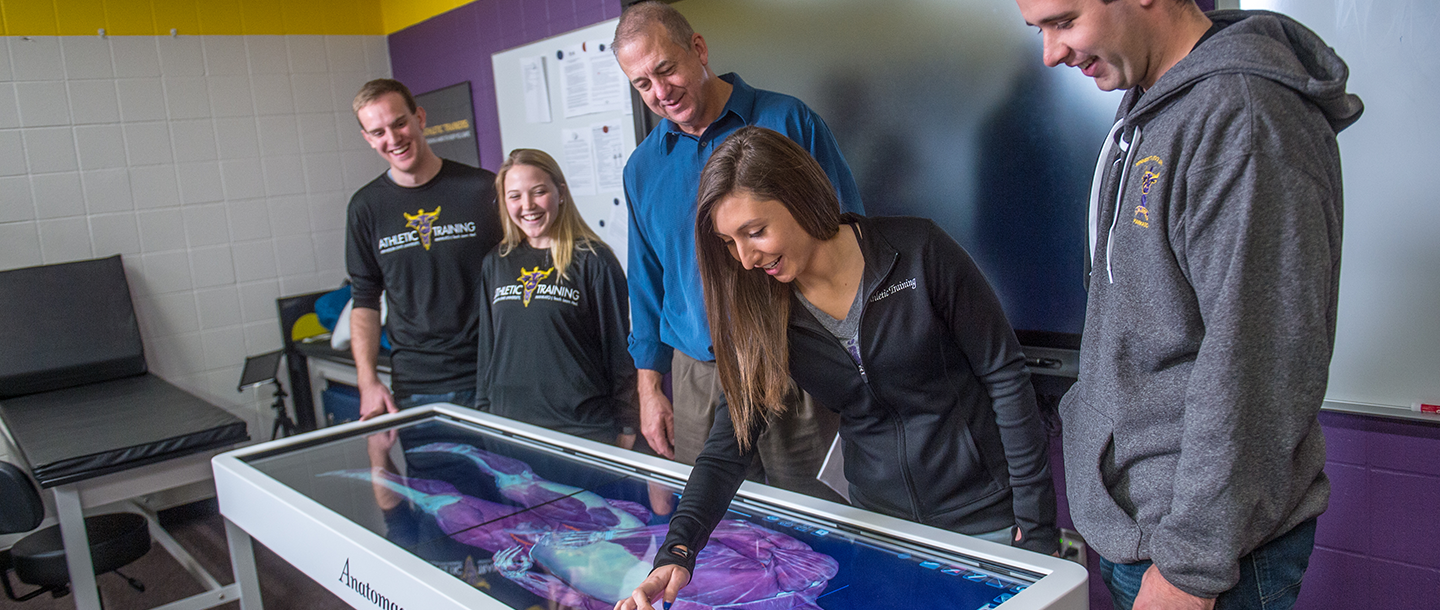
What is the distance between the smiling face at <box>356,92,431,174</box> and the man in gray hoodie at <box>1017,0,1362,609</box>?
206 cm

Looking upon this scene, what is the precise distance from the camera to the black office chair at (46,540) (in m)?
2.46

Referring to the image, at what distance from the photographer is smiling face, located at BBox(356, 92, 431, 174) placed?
259cm

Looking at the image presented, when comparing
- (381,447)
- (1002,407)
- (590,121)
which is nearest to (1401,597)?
(1002,407)

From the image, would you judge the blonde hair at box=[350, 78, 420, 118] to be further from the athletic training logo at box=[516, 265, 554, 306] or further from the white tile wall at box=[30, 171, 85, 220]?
the white tile wall at box=[30, 171, 85, 220]

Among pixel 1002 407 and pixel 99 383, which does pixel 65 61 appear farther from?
pixel 1002 407

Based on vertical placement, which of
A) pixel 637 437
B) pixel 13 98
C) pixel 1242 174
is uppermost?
pixel 13 98

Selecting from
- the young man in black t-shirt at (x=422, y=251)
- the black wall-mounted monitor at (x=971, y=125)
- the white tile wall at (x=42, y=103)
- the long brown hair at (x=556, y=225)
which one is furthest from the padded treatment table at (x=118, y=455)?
the black wall-mounted monitor at (x=971, y=125)

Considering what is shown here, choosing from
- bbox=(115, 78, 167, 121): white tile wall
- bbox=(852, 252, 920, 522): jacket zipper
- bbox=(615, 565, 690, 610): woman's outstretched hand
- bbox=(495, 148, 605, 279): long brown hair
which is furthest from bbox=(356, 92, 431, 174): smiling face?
bbox=(115, 78, 167, 121): white tile wall

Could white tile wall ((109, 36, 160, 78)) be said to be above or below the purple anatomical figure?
above

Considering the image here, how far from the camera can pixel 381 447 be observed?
6.86 ft

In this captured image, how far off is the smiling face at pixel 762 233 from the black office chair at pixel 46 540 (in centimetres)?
227

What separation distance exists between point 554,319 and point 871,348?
1163mm

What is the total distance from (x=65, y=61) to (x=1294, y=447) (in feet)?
14.9

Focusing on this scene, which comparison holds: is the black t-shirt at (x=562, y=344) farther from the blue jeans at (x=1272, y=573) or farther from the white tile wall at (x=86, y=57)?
the white tile wall at (x=86, y=57)
